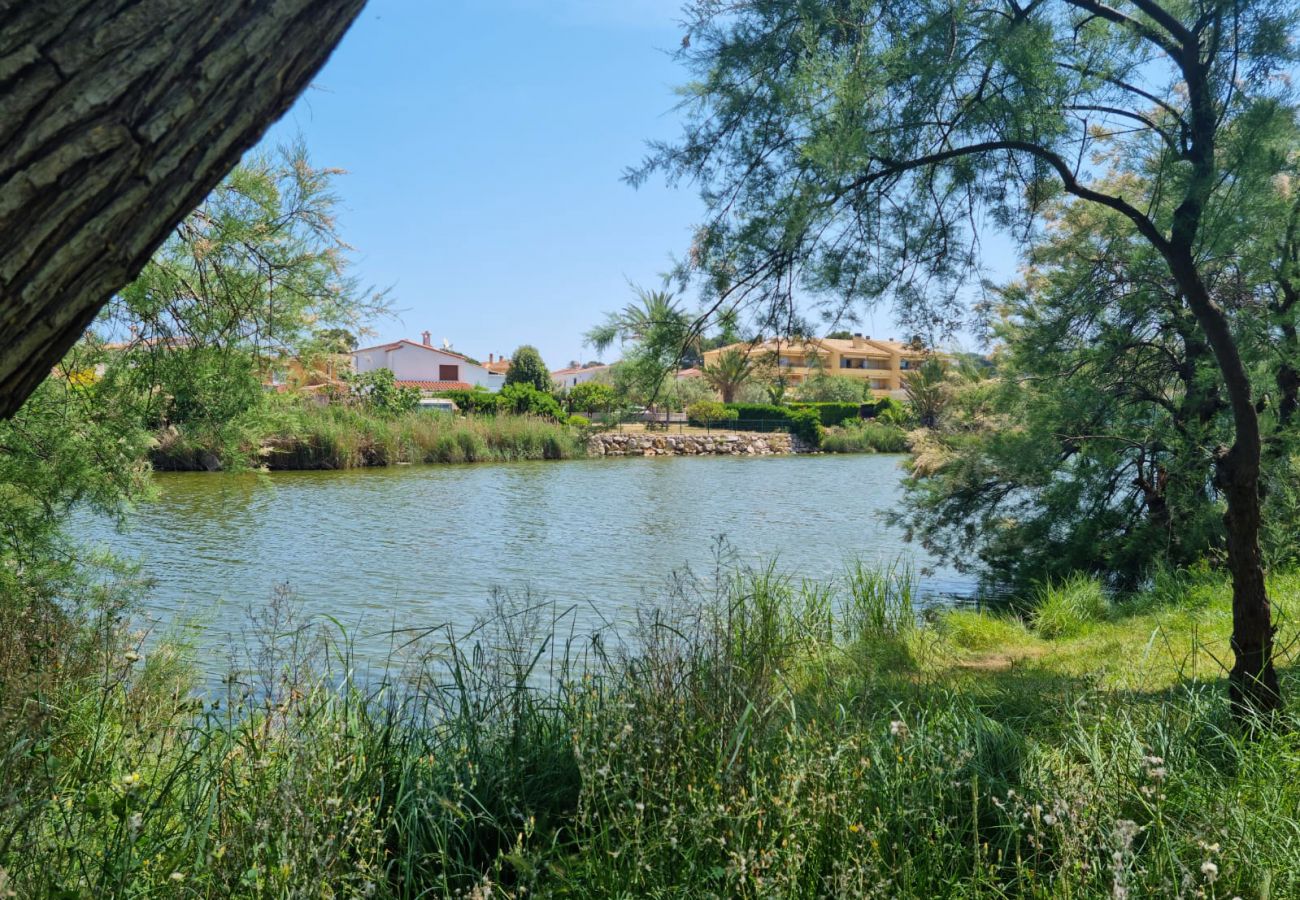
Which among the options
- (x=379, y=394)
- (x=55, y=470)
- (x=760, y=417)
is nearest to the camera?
(x=55, y=470)

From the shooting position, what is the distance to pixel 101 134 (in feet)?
3.93

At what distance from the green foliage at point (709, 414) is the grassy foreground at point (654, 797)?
36.2 meters

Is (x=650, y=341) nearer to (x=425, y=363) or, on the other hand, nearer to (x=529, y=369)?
(x=529, y=369)

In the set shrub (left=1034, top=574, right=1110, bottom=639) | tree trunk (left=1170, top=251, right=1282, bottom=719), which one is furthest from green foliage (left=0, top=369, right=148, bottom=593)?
shrub (left=1034, top=574, right=1110, bottom=639)

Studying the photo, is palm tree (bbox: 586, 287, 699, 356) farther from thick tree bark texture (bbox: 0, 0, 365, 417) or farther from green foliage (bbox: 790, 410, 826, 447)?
green foliage (bbox: 790, 410, 826, 447)

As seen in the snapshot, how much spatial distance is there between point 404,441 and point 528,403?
702cm

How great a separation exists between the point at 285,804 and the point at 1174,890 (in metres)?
2.07

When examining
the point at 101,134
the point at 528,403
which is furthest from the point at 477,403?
the point at 101,134

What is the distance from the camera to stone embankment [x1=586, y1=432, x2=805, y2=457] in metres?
32.5

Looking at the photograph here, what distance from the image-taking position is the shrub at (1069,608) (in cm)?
726

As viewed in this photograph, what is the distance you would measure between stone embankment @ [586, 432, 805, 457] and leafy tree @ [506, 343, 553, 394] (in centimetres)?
911

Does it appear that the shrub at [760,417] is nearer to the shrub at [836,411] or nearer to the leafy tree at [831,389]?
the leafy tree at [831,389]

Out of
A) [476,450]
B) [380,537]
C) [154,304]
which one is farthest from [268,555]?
[476,450]

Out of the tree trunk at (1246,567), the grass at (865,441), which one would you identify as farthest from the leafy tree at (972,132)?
the grass at (865,441)
